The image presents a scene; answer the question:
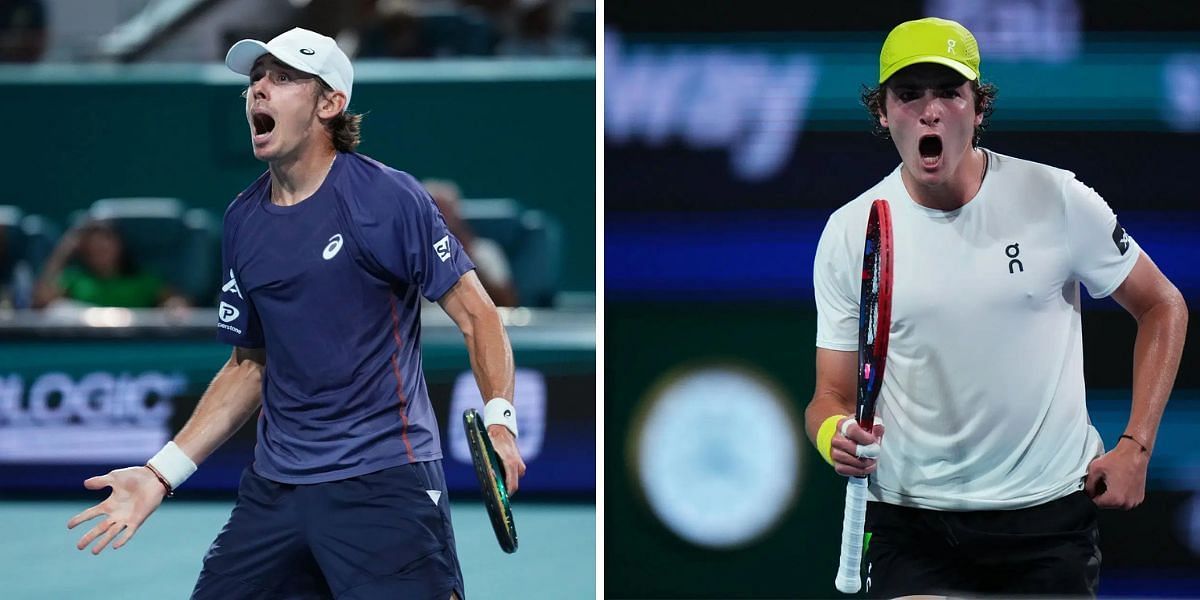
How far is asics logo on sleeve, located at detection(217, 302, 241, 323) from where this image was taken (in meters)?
3.56

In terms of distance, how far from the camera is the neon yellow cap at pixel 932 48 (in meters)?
3.50

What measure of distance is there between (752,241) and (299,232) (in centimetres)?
189

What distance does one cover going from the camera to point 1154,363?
3.54 meters

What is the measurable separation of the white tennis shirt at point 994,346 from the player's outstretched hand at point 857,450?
371 mm

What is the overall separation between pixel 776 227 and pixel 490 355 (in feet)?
5.96

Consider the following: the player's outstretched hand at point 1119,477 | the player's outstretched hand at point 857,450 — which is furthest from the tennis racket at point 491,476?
the player's outstretched hand at point 1119,477

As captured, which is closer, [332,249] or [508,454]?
[508,454]

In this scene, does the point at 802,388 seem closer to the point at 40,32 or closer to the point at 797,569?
the point at 797,569

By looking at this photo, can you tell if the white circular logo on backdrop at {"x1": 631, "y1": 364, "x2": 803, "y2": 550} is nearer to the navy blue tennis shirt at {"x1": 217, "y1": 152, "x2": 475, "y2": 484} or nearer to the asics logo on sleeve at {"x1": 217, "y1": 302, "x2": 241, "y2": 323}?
the navy blue tennis shirt at {"x1": 217, "y1": 152, "x2": 475, "y2": 484}

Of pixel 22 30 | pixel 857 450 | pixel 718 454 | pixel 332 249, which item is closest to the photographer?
pixel 857 450

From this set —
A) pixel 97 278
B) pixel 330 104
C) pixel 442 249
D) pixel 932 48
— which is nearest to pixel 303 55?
pixel 330 104

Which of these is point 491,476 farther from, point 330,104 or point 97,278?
point 97,278

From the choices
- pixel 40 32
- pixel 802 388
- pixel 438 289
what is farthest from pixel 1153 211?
pixel 40 32

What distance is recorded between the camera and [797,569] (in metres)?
4.98
